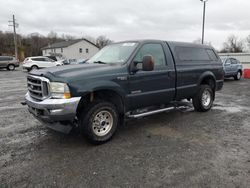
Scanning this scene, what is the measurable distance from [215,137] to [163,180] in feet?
6.71

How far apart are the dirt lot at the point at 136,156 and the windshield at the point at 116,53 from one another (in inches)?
63.3

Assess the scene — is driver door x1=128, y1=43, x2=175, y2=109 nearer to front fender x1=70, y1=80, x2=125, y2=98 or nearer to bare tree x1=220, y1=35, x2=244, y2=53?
front fender x1=70, y1=80, x2=125, y2=98

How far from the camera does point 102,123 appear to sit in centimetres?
424

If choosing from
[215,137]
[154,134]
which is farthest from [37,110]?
[215,137]

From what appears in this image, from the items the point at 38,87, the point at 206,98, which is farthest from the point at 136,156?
the point at 206,98

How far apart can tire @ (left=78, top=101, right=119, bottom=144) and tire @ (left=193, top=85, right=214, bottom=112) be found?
2.95 m

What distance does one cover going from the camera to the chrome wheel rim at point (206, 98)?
644 centimetres

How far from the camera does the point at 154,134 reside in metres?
4.71

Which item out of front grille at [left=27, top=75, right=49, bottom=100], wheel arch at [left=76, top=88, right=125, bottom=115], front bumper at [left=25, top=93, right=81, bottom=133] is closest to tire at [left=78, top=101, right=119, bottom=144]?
wheel arch at [left=76, top=88, right=125, bottom=115]

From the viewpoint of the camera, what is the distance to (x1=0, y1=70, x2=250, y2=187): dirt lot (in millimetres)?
2984

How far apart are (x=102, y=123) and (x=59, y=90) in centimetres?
106

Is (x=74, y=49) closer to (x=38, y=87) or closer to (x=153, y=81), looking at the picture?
(x=153, y=81)

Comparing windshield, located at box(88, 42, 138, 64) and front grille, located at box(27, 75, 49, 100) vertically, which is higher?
windshield, located at box(88, 42, 138, 64)

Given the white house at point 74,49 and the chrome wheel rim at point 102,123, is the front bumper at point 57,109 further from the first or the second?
the white house at point 74,49
